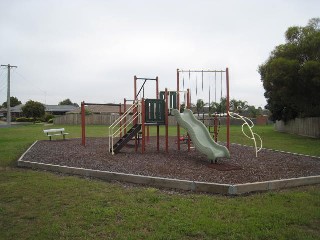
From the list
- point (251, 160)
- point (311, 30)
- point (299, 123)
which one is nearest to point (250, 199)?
point (251, 160)

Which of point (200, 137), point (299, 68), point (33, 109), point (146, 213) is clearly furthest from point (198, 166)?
point (33, 109)

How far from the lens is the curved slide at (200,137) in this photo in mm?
10164

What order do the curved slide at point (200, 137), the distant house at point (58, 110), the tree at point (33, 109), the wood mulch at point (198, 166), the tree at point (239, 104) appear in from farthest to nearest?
1. the distant house at point (58, 110)
2. the tree at point (239, 104)
3. the tree at point (33, 109)
4. the curved slide at point (200, 137)
5. the wood mulch at point (198, 166)

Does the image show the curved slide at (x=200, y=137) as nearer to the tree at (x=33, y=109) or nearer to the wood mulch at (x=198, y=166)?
the wood mulch at (x=198, y=166)

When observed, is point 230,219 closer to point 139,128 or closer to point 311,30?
point 139,128

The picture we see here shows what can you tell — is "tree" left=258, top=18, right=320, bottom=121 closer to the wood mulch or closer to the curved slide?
the wood mulch

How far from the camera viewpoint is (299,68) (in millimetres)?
21531

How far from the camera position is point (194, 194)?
21.5ft

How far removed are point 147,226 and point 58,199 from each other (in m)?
2.17

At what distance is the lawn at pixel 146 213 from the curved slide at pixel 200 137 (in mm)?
3300

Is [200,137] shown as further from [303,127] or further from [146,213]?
[303,127]

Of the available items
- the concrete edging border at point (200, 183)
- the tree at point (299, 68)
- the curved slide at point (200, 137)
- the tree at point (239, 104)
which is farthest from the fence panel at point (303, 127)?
the tree at point (239, 104)

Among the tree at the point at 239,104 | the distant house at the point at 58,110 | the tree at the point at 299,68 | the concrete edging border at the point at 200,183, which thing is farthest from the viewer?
the distant house at the point at 58,110

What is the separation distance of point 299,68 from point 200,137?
531 inches
